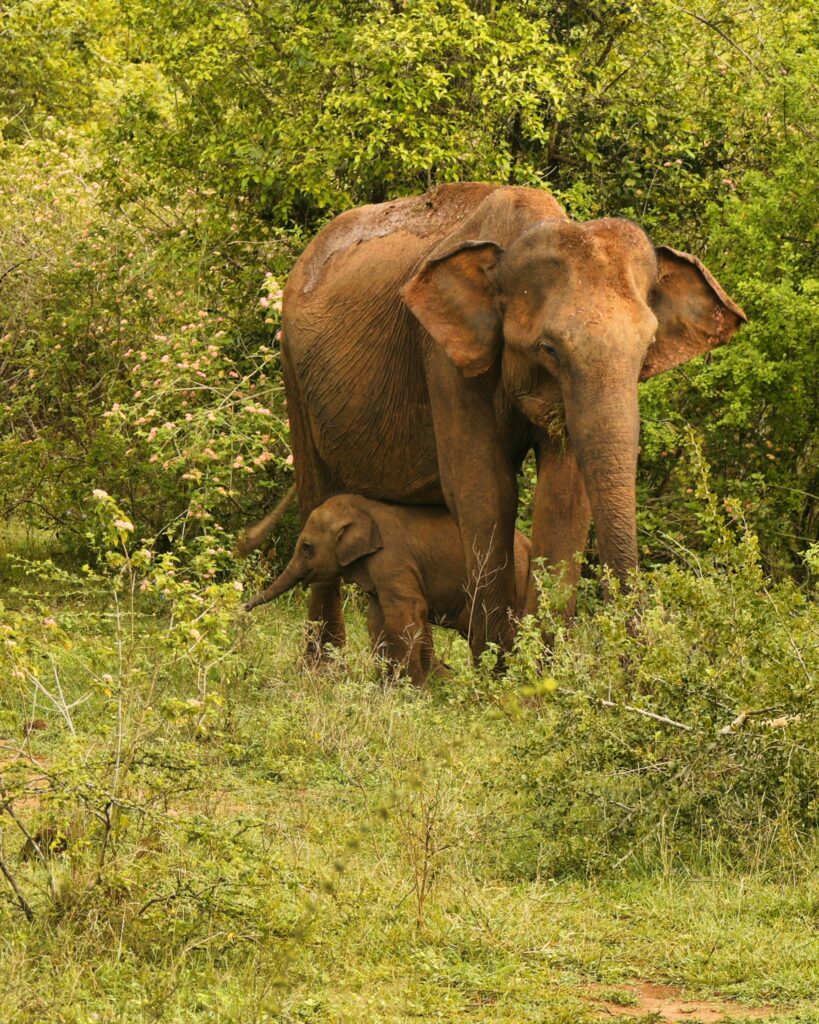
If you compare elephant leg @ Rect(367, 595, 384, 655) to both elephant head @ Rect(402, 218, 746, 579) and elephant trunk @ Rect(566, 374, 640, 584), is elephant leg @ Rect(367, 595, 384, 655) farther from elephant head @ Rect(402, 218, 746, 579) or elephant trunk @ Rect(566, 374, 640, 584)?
elephant trunk @ Rect(566, 374, 640, 584)

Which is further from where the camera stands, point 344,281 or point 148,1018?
point 344,281

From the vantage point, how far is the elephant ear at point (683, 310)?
9.27 metres

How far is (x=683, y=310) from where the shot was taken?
9320 millimetres

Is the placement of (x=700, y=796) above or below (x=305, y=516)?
above

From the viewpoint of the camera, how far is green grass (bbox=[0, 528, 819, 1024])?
5.31 m

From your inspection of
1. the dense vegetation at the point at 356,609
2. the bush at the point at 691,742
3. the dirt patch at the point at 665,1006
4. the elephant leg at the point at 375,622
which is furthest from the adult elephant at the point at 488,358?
the dirt patch at the point at 665,1006

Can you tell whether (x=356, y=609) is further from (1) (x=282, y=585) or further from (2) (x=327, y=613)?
Answer: (1) (x=282, y=585)

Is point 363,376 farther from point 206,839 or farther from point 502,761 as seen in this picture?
Result: point 206,839

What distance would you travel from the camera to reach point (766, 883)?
6348 mm

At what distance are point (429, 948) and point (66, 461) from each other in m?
8.26

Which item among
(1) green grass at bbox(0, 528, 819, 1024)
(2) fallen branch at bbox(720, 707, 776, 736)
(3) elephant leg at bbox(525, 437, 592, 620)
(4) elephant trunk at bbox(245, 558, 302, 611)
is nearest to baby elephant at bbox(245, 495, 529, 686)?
(4) elephant trunk at bbox(245, 558, 302, 611)

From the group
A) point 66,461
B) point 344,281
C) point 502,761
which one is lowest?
point 66,461

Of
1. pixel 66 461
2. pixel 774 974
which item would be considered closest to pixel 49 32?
pixel 66 461

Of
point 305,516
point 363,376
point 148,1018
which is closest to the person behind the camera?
point 148,1018
